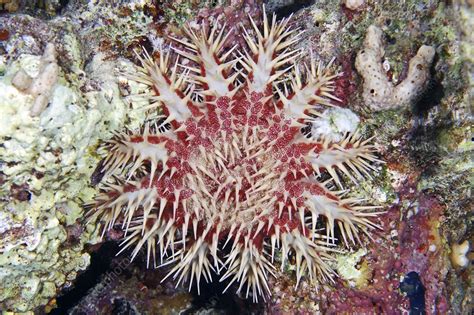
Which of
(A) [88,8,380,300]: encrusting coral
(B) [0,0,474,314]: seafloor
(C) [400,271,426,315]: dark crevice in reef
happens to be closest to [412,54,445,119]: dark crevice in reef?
(B) [0,0,474,314]: seafloor

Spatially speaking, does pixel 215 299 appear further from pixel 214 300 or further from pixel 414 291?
pixel 414 291

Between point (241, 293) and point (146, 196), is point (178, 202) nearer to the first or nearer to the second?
point (146, 196)

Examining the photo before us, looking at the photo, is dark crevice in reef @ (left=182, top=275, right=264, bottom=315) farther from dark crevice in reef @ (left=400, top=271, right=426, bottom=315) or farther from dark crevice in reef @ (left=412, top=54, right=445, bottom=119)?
dark crevice in reef @ (left=412, top=54, right=445, bottom=119)

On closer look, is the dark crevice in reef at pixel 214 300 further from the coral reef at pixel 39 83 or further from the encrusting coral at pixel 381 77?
the coral reef at pixel 39 83

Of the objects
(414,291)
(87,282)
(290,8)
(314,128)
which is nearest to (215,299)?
(87,282)

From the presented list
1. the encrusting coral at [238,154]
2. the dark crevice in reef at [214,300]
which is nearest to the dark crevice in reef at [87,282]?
the dark crevice in reef at [214,300]

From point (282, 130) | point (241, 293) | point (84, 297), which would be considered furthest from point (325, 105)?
point (84, 297)

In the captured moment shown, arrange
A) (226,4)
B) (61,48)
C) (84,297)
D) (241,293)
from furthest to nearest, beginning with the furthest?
(84,297), (241,293), (226,4), (61,48)
